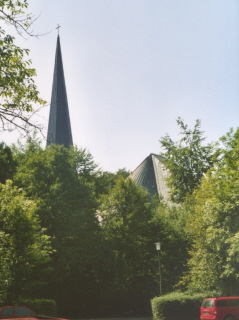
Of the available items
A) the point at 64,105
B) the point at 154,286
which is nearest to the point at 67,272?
the point at 154,286

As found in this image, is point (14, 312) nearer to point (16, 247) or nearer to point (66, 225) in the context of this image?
point (16, 247)

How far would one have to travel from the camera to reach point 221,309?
21094mm

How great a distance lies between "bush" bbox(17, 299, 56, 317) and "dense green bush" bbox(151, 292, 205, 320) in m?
6.77

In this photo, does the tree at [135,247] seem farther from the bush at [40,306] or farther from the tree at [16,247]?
the tree at [16,247]

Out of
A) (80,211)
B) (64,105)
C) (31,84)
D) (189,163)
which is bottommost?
(31,84)

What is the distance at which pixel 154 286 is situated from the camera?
32.0 meters

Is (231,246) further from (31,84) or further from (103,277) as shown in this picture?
(31,84)

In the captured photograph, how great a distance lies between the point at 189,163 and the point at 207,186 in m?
13.6

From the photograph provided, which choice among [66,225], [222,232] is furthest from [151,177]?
[222,232]

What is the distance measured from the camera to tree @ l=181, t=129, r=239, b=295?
22.9 m

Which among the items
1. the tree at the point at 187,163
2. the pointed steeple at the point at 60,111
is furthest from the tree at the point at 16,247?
the pointed steeple at the point at 60,111

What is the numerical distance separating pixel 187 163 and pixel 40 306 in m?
24.3

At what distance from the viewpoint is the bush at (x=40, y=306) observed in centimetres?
1989

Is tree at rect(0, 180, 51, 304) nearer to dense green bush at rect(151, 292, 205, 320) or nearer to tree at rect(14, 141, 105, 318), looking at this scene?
tree at rect(14, 141, 105, 318)
